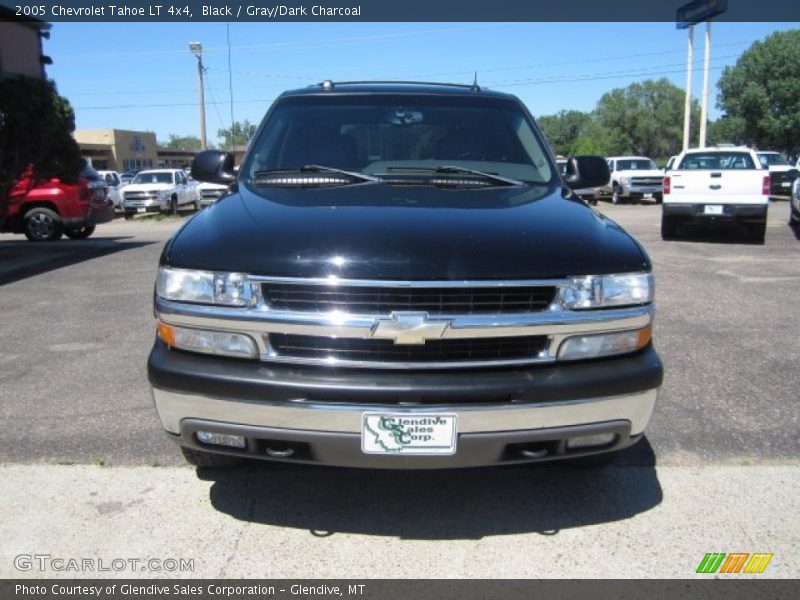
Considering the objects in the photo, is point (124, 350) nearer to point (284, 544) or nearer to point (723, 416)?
point (284, 544)

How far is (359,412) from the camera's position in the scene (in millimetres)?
2592

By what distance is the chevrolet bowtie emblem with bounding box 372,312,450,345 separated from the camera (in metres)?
2.61

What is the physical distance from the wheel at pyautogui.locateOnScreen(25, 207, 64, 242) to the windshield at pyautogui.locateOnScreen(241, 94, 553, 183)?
41.7ft

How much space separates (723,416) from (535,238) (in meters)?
2.31

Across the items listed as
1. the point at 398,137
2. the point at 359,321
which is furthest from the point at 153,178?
the point at 359,321

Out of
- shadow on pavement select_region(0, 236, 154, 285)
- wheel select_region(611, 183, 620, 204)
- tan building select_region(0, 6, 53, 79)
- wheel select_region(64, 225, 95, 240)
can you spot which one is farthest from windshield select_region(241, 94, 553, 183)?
wheel select_region(611, 183, 620, 204)

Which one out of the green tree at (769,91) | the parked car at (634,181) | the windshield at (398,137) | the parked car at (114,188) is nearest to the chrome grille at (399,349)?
the windshield at (398,137)

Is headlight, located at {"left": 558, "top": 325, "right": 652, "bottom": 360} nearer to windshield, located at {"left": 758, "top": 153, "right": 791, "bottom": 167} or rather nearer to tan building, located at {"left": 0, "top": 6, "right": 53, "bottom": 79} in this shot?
tan building, located at {"left": 0, "top": 6, "right": 53, "bottom": 79}

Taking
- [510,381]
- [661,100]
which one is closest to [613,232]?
[510,381]

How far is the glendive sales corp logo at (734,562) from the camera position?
281 centimetres

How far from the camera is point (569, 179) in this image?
4359mm

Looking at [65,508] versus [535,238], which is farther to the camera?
[65,508]

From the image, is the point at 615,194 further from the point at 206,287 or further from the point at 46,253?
the point at 206,287

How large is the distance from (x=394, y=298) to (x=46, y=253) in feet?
39.2
